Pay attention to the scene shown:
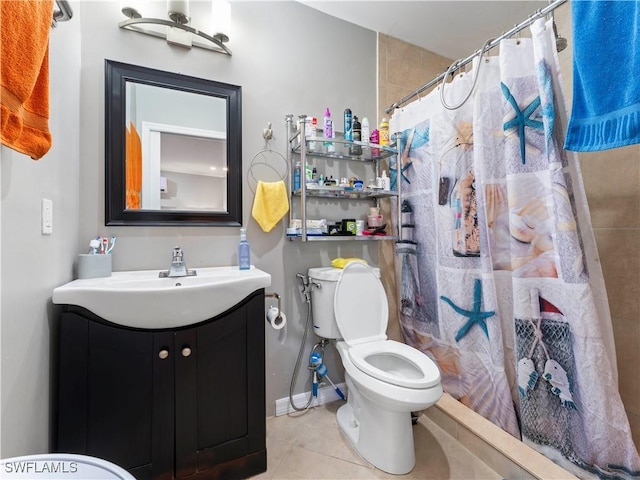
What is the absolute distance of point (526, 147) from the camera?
47.6 inches

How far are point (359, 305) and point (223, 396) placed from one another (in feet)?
2.60

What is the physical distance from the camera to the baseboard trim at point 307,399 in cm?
162

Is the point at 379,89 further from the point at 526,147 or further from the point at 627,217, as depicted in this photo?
the point at 627,217

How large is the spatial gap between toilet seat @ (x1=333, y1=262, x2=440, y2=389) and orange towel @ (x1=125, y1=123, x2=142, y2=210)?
109 centimetres

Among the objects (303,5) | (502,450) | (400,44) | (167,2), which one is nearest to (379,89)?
(400,44)

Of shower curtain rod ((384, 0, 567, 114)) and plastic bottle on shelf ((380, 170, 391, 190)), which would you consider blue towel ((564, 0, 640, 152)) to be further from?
plastic bottle on shelf ((380, 170, 391, 190))

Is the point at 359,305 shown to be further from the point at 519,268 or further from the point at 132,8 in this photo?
the point at 132,8

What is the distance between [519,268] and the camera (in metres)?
1.23

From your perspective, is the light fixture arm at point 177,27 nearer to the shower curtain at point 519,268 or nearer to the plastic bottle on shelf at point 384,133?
the plastic bottle on shelf at point 384,133

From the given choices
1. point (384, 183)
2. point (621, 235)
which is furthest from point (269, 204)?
point (621, 235)

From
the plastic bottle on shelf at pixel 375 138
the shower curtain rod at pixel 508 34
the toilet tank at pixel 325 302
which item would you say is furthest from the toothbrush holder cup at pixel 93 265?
the shower curtain rod at pixel 508 34

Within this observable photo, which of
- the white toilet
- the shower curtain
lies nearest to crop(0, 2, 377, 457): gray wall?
the white toilet

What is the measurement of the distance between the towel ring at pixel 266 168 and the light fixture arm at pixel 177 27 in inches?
21.8

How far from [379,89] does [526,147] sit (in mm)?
1045
